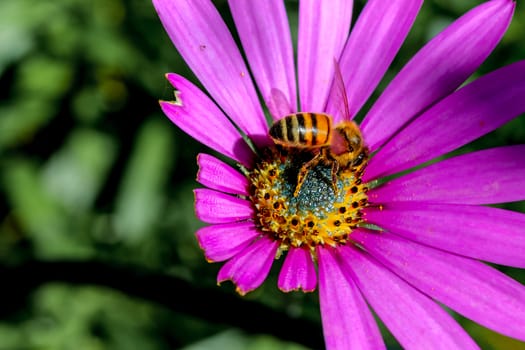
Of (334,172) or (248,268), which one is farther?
(334,172)

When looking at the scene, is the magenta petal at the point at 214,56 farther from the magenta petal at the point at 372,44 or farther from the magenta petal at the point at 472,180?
the magenta petal at the point at 472,180

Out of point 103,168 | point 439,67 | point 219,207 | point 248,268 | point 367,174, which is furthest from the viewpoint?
point 103,168

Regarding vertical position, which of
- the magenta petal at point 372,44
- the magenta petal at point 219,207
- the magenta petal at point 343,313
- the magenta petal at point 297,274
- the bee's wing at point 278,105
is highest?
the magenta petal at point 372,44

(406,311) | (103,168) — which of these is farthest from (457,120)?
(103,168)

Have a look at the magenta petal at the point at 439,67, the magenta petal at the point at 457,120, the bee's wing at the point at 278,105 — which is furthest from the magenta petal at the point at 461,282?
the bee's wing at the point at 278,105

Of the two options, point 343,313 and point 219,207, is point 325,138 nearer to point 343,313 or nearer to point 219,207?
point 219,207

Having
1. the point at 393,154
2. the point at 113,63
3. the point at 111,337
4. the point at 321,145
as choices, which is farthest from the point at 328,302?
the point at 113,63
